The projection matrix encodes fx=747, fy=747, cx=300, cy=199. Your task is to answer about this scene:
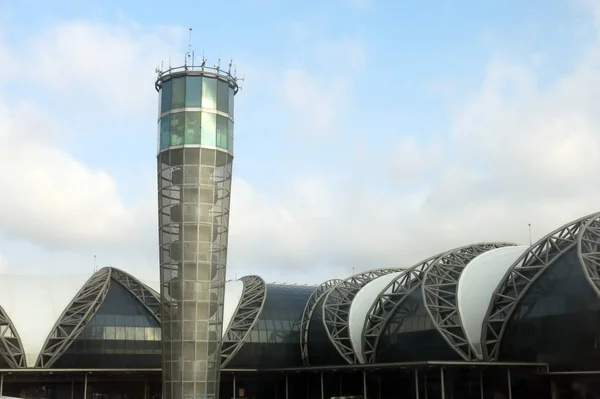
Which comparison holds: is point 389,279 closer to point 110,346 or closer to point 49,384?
point 110,346

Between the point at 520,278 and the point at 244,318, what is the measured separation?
2969 cm

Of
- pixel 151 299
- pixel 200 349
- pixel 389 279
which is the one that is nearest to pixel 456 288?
pixel 389 279

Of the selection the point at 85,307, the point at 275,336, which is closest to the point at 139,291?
the point at 85,307

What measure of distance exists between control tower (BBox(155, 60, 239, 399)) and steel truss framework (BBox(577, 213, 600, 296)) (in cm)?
2498

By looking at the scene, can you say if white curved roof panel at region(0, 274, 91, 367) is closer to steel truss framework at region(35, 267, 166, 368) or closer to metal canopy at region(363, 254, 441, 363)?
steel truss framework at region(35, 267, 166, 368)

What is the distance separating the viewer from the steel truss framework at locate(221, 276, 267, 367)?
72.8 meters

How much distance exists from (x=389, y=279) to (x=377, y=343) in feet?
30.1

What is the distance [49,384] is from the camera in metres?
66.6

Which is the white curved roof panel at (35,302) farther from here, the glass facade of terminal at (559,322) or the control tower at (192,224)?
the glass facade of terminal at (559,322)

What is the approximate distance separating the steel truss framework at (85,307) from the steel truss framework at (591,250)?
39494 mm

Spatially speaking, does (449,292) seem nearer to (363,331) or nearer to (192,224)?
(363,331)

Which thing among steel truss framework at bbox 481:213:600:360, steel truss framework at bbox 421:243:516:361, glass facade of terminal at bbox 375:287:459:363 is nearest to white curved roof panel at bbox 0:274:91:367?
glass facade of terminal at bbox 375:287:459:363

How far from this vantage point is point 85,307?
68.6 m

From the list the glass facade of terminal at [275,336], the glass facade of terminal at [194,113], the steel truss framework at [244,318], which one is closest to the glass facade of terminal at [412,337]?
the glass facade of terminal at [275,336]
